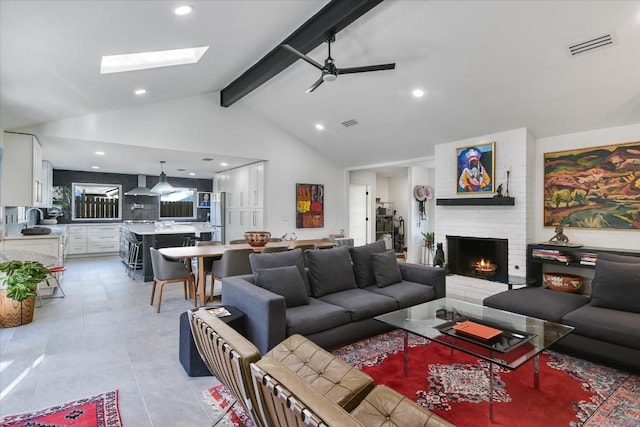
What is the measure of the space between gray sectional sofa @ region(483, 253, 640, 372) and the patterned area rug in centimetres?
17

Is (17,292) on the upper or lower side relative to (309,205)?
lower

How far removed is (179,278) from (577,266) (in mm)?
5044

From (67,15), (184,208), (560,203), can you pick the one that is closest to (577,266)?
(560,203)

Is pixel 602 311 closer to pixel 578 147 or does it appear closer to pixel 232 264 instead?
pixel 578 147

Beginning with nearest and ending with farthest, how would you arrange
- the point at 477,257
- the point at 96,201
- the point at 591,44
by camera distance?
1. the point at 591,44
2. the point at 477,257
3. the point at 96,201

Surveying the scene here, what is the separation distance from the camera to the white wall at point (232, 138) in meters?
5.34

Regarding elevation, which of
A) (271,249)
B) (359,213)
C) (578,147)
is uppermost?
(578,147)

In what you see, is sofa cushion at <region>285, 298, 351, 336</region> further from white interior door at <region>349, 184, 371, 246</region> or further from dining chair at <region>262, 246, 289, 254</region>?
white interior door at <region>349, 184, 371, 246</region>

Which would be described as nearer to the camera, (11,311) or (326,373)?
(326,373)

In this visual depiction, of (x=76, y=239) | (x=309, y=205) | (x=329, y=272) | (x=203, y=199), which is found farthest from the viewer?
(x=203, y=199)

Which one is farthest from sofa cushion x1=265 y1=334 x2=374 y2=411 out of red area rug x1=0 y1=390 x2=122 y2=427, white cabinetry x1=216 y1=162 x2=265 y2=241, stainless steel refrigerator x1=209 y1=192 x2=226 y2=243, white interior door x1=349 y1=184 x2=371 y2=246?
stainless steel refrigerator x1=209 y1=192 x2=226 y2=243

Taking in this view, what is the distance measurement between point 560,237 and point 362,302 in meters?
3.03

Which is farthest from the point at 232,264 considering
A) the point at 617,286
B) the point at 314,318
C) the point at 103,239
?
the point at 103,239

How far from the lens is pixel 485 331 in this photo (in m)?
2.43
